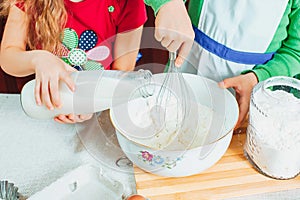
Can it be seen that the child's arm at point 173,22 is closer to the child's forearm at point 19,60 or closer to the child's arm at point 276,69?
the child's arm at point 276,69

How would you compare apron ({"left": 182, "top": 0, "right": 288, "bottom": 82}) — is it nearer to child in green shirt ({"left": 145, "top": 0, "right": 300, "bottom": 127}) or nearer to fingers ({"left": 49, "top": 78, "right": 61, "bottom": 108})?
child in green shirt ({"left": 145, "top": 0, "right": 300, "bottom": 127})

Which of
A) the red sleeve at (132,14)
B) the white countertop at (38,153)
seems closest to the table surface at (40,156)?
the white countertop at (38,153)

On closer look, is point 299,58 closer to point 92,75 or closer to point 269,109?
point 269,109

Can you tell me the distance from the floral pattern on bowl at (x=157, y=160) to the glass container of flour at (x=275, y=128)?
136 mm

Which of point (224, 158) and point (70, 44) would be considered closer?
point (224, 158)

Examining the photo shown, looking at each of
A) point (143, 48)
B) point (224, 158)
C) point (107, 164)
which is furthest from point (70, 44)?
point (224, 158)

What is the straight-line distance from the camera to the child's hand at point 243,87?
31.7 inches

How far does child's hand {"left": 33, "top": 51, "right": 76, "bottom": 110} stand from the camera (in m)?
0.72

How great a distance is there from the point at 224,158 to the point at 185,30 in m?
0.22

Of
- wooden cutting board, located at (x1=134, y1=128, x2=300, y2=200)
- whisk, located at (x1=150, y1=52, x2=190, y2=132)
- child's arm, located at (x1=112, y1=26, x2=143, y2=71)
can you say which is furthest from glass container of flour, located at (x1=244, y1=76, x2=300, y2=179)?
child's arm, located at (x1=112, y1=26, x2=143, y2=71)

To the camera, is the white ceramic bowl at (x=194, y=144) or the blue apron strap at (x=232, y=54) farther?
the blue apron strap at (x=232, y=54)

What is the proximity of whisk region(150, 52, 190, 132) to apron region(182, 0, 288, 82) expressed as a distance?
8cm

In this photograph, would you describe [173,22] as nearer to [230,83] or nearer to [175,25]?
[175,25]

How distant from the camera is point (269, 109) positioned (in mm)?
699
